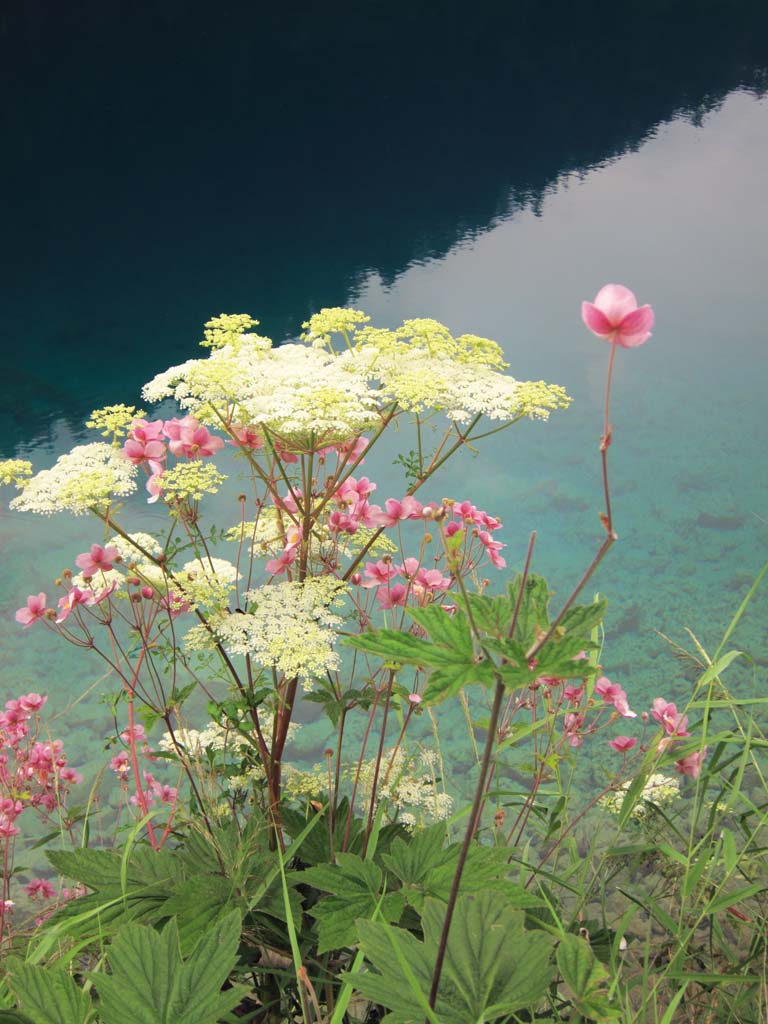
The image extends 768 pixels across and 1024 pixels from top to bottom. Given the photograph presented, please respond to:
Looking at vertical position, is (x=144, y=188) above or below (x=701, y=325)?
above

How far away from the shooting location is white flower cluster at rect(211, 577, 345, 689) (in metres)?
0.92

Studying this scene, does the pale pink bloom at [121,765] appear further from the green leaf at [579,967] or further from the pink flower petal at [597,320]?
the pink flower petal at [597,320]

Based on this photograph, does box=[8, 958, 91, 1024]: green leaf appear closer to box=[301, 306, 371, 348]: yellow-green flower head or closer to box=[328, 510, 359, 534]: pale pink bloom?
box=[328, 510, 359, 534]: pale pink bloom

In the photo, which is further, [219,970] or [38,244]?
[38,244]

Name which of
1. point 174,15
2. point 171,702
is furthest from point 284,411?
point 174,15

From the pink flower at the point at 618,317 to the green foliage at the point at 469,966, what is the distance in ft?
1.39

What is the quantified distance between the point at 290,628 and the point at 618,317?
20.9 inches

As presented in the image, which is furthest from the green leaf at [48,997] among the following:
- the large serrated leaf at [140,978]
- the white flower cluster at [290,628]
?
the white flower cluster at [290,628]

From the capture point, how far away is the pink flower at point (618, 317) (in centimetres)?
55

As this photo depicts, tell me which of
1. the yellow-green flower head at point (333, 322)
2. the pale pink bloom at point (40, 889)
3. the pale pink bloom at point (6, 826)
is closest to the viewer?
the yellow-green flower head at point (333, 322)

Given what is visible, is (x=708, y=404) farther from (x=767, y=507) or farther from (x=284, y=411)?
(x=284, y=411)

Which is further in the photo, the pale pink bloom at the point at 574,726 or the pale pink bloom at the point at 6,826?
the pale pink bloom at the point at 6,826

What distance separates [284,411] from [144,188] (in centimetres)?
647

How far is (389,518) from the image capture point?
3.67ft
